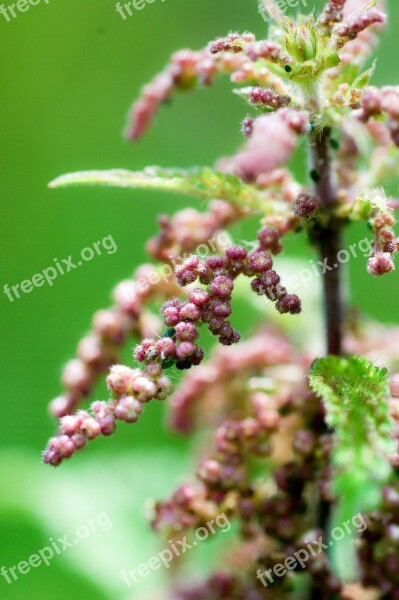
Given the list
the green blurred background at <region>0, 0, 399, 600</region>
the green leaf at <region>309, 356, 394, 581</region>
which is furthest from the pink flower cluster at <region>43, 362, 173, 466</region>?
the green blurred background at <region>0, 0, 399, 600</region>

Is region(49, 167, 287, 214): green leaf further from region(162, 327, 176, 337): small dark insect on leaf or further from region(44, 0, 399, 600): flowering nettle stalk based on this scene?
region(162, 327, 176, 337): small dark insect on leaf

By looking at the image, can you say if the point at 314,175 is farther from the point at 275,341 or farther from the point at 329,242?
the point at 275,341

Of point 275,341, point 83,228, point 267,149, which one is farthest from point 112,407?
point 83,228

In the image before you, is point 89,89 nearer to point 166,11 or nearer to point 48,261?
point 166,11

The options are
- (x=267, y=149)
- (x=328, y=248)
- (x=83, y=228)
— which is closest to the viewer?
(x=267, y=149)

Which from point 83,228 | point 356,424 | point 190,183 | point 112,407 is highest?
point 83,228
